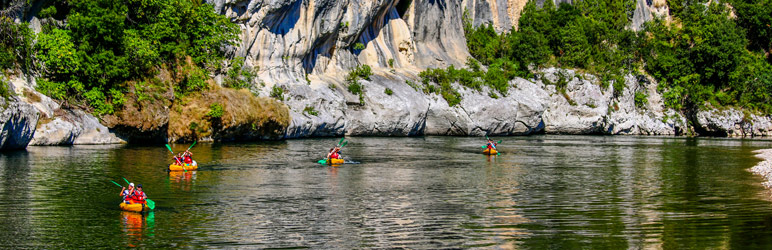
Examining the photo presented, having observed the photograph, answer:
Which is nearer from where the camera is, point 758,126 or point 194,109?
point 194,109

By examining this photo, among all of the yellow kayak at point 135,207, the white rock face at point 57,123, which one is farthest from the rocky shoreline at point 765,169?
the white rock face at point 57,123

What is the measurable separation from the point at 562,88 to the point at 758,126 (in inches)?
971

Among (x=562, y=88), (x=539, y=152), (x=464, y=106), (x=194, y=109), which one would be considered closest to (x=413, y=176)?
(x=539, y=152)

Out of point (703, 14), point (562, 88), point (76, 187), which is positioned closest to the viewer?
point (76, 187)

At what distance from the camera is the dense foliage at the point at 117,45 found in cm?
4753

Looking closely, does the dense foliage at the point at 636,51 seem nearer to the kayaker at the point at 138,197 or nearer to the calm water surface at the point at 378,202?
the calm water surface at the point at 378,202

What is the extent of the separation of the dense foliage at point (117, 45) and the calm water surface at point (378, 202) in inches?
273

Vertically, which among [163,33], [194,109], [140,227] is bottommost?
[140,227]

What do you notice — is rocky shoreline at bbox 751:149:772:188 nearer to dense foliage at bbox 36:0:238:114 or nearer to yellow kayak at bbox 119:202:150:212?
yellow kayak at bbox 119:202:150:212

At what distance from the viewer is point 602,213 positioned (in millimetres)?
24016

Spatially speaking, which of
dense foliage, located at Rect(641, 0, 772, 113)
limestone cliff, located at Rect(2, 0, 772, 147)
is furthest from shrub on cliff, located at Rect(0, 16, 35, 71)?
dense foliage, located at Rect(641, 0, 772, 113)

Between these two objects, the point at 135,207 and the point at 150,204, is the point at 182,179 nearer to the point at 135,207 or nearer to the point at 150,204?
the point at 150,204

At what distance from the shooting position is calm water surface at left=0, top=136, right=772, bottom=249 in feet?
64.0

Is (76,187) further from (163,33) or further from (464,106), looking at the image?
(464,106)
